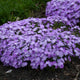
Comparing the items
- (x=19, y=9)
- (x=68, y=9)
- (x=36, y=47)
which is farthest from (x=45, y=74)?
(x=19, y=9)

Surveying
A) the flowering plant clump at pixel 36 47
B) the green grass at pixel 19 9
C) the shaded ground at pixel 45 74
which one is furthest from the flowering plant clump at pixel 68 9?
the shaded ground at pixel 45 74

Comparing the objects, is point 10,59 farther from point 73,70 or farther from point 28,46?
point 73,70

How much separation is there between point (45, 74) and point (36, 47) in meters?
0.43

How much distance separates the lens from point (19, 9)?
483 centimetres

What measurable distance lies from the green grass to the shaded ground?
70.3 inches

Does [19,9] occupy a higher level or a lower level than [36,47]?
higher

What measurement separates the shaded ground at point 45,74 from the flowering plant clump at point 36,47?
0.39 ft

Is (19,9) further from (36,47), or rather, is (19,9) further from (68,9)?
(36,47)

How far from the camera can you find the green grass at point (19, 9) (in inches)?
177

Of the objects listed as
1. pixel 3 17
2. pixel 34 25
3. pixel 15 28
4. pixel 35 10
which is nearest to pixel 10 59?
pixel 15 28

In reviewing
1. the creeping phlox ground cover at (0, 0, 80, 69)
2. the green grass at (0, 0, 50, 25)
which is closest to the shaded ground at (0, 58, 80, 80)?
the creeping phlox ground cover at (0, 0, 80, 69)

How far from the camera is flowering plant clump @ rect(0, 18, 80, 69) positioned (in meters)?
2.73

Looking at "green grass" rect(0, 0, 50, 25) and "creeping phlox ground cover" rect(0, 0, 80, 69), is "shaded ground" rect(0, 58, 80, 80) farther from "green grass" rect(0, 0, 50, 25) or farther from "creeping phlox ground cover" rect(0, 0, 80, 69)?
"green grass" rect(0, 0, 50, 25)

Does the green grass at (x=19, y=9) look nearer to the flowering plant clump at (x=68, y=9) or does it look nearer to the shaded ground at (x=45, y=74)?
the flowering plant clump at (x=68, y=9)
